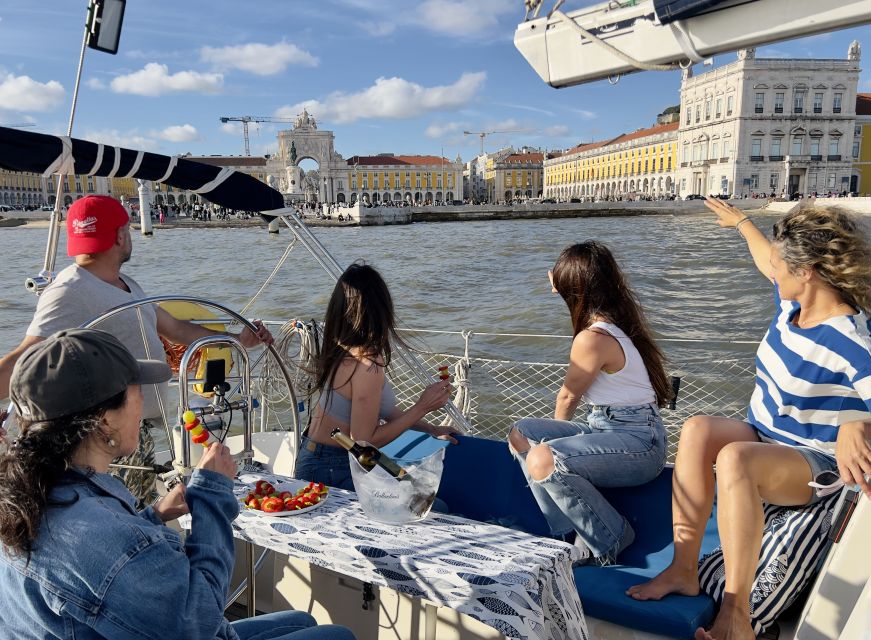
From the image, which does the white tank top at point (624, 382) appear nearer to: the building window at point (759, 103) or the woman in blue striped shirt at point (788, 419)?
the woman in blue striped shirt at point (788, 419)

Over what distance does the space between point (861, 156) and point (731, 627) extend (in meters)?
56.9

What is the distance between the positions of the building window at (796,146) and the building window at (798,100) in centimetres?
186

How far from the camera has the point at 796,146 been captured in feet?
151

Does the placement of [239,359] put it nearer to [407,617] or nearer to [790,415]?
[407,617]

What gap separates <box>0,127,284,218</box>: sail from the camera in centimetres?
193

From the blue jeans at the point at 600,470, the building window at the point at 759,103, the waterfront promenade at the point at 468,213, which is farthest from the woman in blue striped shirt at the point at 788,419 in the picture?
the building window at the point at 759,103

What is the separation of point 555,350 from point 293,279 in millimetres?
7065

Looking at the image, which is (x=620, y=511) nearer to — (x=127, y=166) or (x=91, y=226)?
(x=91, y=226)

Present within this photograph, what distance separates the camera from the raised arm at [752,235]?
188cm

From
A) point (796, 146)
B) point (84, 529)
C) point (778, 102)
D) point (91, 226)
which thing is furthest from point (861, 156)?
point (84, 529)

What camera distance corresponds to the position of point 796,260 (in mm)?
1470

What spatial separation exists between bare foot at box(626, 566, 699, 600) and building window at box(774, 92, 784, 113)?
50.9m

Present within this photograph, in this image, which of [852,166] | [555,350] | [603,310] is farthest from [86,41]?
[852,166]

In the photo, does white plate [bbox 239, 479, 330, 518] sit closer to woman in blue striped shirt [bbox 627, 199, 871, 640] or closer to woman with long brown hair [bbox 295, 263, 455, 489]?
woman with long brown hair [bbox 295, 263, 455, 489]
